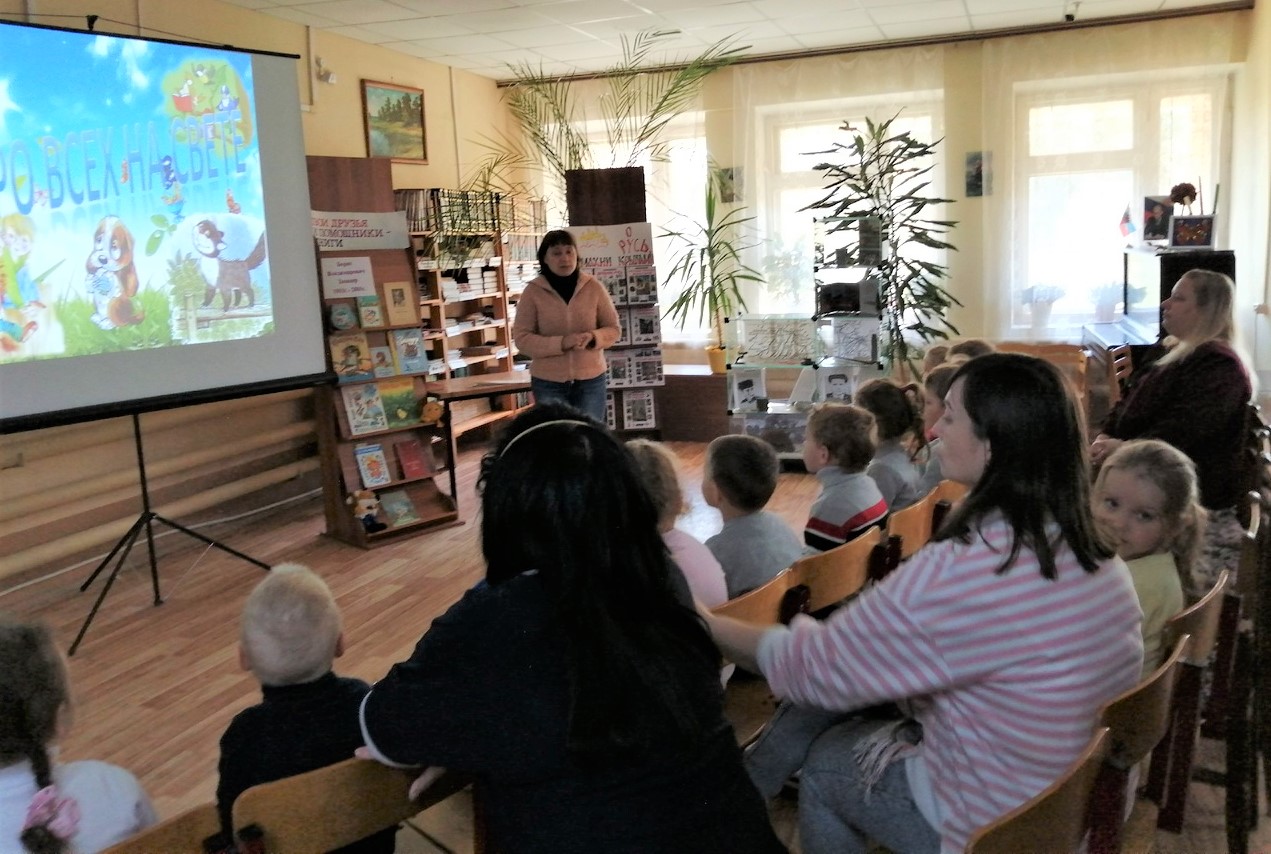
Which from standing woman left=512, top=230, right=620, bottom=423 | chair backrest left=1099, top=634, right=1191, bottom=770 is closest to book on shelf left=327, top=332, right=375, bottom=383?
standing woman left=512, top=230, right=620, bottom=423

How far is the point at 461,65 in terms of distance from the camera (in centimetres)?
719

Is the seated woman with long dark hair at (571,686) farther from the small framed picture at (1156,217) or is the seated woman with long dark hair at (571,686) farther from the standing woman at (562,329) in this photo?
the small framed picture at (1156,217)

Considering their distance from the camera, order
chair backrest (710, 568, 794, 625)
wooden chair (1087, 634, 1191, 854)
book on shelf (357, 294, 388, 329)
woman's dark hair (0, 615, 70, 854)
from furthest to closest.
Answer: book on shelf (357, 294, 388, 329)
chair backrest (710, 568, 794, 625)
woman's dark hair (0, 615, 70, 854)
wooden chair (1087, 634, 1191, 854)

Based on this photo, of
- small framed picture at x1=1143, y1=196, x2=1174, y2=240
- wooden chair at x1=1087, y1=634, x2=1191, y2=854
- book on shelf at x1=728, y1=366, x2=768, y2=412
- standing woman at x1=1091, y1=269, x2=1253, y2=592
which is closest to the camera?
wooden chair at x1=1087, y1=634, x2=1191, y2=854

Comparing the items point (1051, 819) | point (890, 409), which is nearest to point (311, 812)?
point (1051, 819)

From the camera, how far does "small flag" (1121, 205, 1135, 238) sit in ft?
21.6

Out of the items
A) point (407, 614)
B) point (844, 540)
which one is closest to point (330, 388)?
point (407, 614)

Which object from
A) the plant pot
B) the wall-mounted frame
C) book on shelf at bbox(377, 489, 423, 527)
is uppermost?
the wall-mounted frame

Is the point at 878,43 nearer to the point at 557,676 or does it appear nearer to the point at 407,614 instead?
the point at 407,614

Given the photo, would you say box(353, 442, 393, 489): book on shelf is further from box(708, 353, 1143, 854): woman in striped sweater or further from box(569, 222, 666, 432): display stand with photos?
box(708, 353, 1143, 854): woman in striped sweater

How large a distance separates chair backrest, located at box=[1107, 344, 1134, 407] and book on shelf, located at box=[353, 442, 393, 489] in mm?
3397

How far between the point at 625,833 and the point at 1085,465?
81cm

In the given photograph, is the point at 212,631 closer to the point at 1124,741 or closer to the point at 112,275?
the point at 112,275

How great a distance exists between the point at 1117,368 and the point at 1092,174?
2.73m
